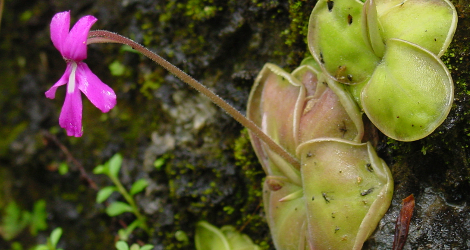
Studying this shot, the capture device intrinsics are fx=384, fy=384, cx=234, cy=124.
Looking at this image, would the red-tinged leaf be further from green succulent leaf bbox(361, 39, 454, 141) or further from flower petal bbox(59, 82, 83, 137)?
flower petal bbox(59, 82, 83, 137)

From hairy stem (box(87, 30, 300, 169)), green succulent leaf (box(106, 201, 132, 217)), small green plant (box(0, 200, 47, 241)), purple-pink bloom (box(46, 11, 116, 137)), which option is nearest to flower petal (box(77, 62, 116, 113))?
purple-pink bloom (box(46, 11, 116, 137))

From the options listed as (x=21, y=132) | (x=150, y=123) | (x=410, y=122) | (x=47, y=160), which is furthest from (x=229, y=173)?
(x=21, y=132)

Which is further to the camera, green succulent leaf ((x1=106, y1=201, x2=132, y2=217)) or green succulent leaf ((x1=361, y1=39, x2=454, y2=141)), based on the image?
green succulent leaf ((x1=106, y1=201, x2=132, y2=217))

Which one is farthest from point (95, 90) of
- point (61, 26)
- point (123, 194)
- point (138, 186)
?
point (123, 194)

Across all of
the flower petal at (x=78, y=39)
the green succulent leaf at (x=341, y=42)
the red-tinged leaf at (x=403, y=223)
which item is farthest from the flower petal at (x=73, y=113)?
the red-tinged leaf at (x=403, y=223)

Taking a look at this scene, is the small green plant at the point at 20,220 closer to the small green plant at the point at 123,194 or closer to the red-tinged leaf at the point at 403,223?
the small green plant at the point at 123,194
